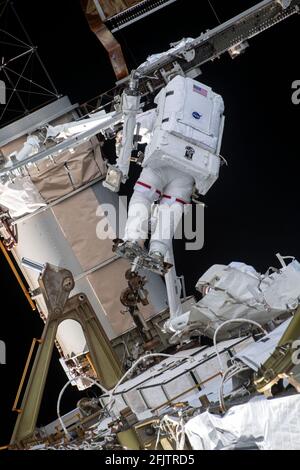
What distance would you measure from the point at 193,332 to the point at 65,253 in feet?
7.71

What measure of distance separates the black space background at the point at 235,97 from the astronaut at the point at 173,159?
1.90 m

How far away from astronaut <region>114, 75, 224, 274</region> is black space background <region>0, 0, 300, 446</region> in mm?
1904

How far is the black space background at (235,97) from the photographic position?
29.9 feet

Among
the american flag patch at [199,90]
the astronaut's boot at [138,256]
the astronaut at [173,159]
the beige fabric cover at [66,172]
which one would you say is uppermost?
the beige fabric cover at [66,172]

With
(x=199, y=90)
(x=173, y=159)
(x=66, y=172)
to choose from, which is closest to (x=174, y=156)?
(x=173, y=159)

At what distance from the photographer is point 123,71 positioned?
8836mm

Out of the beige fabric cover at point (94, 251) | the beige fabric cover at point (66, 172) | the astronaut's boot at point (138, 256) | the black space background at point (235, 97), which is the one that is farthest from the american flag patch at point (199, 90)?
the black space background at point (235, 97)

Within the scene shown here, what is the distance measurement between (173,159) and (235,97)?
7.97ft

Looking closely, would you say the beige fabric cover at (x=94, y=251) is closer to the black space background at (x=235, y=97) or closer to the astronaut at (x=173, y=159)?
the black space background at (x=235, y=97)

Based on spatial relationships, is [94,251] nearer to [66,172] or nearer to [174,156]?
[66,172]

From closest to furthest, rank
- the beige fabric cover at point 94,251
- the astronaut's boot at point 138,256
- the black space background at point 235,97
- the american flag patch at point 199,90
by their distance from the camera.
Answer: the astronaut's boot at point 138,256, the american flag patch at point 199,90, the beige fabric cover at point 94,251, the black space background at point 235,97
